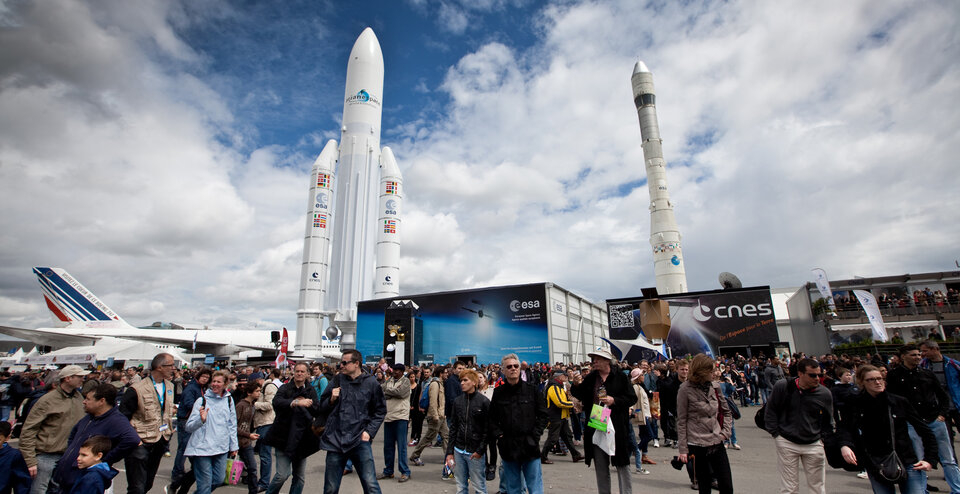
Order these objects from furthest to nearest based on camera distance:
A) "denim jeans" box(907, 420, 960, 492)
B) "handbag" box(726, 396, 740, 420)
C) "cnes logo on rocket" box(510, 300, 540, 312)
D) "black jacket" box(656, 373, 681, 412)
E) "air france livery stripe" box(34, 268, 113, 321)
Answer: "air france livery stripe" box(34, 268, 113, 321) < "cnes logo on rocket" box(510, 300, 540, 312) < "black jacket" box(656, 373, 681, 412) < "handbag" box(726, 396, 740, 420) < "denim jeans" box(907, 420, 960, 492)

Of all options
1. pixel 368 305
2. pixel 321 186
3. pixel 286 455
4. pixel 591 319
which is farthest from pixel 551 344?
pixel 286 455

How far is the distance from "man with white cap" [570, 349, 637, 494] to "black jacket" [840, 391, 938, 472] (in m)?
1.79

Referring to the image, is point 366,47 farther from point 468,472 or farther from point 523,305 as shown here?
point 468,472

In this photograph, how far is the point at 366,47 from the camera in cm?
3800

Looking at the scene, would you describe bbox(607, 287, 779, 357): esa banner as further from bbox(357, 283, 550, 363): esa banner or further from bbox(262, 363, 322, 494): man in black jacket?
bbox(262, 363, 322, 494): man in black jacket

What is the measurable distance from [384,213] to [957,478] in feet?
113

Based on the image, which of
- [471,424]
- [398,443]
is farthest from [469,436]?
[398,443]

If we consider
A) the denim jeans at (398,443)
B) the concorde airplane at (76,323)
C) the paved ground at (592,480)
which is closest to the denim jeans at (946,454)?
the paved ground at (592,480)

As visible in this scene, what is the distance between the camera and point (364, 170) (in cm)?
3694

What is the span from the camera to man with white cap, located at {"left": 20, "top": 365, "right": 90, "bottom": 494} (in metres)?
4.32

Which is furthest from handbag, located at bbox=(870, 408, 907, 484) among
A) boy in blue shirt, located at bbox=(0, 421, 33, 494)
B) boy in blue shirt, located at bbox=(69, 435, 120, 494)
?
boy in blue shirt, located at bbox=(0, 421, 33, 494)

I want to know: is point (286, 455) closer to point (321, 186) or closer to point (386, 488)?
point (386, 488)

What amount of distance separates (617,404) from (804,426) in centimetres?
157

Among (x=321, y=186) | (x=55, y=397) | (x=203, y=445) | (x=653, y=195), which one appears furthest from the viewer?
(x=653, y=195)
